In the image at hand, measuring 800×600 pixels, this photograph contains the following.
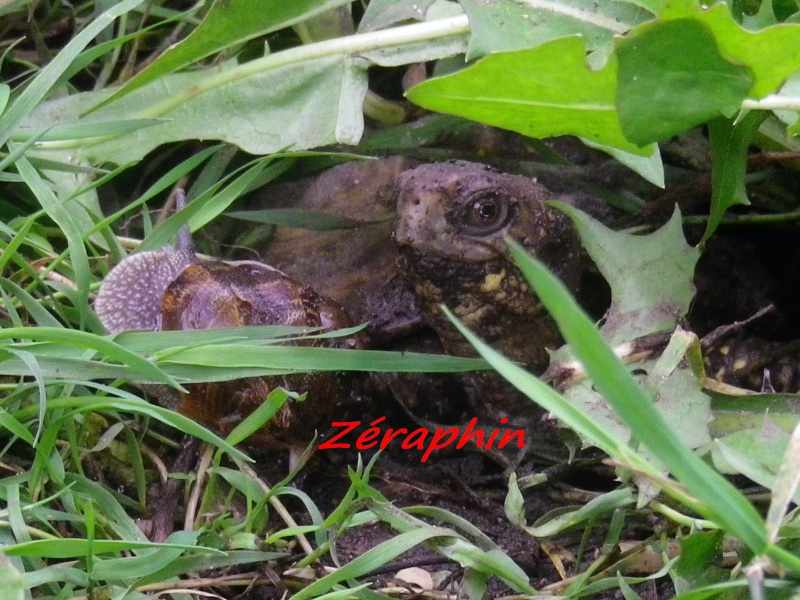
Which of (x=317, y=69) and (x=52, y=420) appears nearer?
(x=52, y=420)

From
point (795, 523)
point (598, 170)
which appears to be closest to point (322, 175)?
point (598, 170)

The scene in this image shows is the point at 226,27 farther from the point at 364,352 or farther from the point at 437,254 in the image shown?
the point at 364,352

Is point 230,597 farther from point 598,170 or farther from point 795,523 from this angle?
point 598,170

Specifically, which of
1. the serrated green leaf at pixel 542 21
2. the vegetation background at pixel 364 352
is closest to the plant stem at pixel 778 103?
the vegetation background at pixel 364 352

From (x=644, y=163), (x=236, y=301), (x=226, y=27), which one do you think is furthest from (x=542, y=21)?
(x=236, y=301)

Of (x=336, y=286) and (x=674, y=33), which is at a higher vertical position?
(x=674, y=33)

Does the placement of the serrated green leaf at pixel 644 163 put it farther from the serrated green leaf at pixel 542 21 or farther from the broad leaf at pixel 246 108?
the broad leaf at pixel 246 108

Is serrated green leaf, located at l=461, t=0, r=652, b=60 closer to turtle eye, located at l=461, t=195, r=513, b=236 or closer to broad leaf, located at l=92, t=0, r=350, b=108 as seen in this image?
turtle eye, located at l=461, t=195, r=513, b=236
